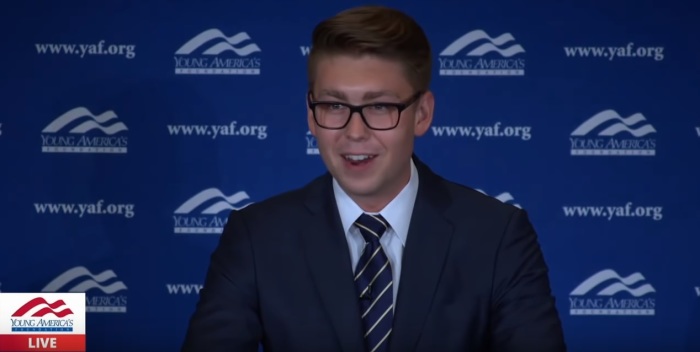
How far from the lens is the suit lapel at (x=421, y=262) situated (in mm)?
1775

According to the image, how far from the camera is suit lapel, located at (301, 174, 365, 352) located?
1769mm

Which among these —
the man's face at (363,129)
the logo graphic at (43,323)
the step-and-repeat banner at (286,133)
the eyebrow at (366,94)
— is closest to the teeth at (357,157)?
the man's face at (363,129)

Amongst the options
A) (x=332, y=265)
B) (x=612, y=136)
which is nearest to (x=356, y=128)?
(x=332, y=265)

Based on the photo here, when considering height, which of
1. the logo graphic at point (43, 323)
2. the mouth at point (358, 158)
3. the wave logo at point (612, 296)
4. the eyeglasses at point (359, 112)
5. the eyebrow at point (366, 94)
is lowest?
the wave logo at point (612, 296)

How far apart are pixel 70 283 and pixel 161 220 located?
18.9 inches

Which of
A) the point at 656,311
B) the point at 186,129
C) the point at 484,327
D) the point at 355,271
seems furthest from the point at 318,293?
the point at 656,311

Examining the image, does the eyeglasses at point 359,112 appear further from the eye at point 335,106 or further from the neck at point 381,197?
the neck at point 381,197

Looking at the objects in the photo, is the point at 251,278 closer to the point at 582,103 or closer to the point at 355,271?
the point at 355,271

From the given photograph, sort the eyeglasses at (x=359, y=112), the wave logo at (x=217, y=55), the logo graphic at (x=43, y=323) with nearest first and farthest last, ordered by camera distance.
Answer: the logo graphic at (x=43, y=323)
the eyeglasses at (x=359, y=112)
the wave logo at (x=217, y=55)

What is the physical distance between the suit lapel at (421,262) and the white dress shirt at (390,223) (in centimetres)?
3

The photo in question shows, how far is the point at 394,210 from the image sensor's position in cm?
188

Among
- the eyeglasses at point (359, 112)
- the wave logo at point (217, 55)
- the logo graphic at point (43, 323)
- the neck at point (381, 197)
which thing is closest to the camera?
the logo graphic at point (43, 323)

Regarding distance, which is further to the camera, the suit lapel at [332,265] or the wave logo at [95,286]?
the wave logo at [95,286]

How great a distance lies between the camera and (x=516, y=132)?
3781 millimetres
